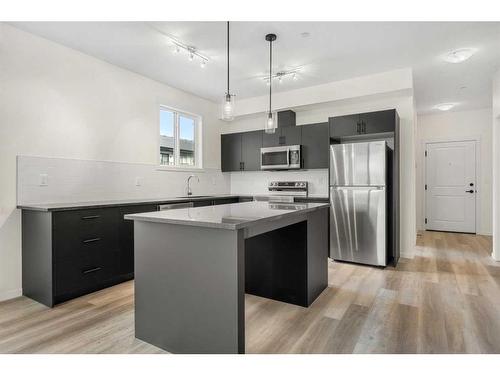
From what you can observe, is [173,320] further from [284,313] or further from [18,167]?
[18,167]

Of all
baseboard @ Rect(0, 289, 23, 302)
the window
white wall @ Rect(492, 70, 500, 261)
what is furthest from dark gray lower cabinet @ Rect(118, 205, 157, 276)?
white wall @ Rect(492, 70, 500, 261)

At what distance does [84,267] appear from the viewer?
280 cm

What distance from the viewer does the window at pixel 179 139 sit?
14.9ft

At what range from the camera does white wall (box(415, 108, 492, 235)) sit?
5914 millimetres

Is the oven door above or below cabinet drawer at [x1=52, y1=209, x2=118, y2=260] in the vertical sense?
above

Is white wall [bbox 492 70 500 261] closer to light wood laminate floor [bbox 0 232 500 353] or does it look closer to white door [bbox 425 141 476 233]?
light wood laminate floor [bbox 0 232 500 353]

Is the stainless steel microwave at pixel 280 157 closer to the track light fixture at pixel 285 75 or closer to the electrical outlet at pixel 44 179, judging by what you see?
the track light fixture at pixel 285 75

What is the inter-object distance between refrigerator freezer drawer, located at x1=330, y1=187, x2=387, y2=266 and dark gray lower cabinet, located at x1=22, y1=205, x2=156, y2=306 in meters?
2.69

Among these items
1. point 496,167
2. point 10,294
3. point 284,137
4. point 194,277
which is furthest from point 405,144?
point 10,294

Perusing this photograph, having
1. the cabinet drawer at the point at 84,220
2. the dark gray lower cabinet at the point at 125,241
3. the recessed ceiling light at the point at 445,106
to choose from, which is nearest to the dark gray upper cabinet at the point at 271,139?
the dark gray lower cabinet at the point at 125,241

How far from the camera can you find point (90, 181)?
344cm

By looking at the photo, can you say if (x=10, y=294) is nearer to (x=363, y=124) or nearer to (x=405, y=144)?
→ (x=363, y=124)

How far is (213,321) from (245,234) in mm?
537

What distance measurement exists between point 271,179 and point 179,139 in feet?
5.85
